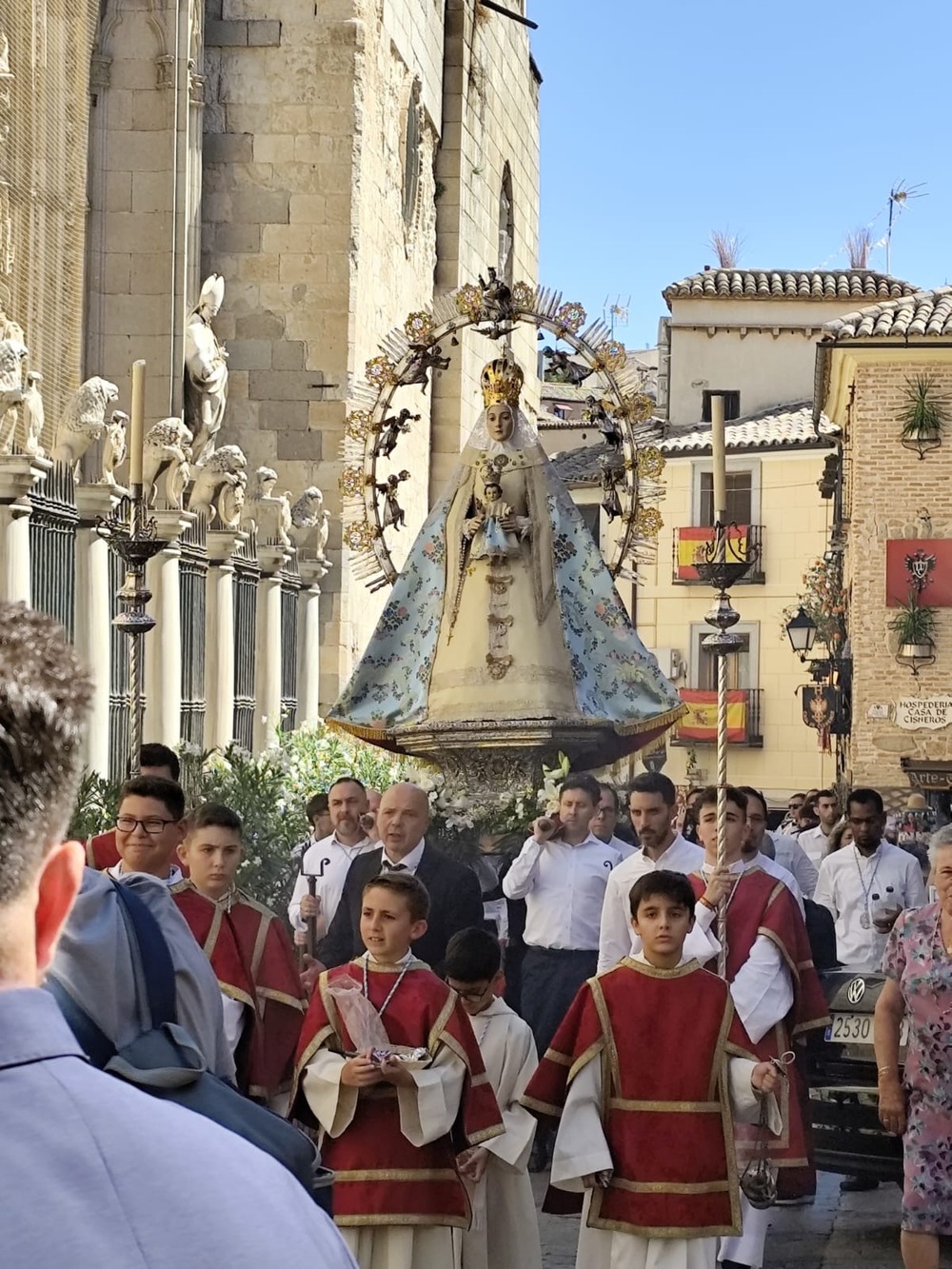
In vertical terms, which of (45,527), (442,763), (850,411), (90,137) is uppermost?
(90,137)

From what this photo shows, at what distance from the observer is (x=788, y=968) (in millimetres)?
7332

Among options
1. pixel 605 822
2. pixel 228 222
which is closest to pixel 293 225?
pixel 228 222

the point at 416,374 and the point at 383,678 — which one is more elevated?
the point at 416,374

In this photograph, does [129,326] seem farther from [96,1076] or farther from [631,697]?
[96,1076]

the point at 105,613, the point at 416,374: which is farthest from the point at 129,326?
the point at 416,374

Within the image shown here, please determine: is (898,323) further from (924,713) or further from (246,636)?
(246,636)

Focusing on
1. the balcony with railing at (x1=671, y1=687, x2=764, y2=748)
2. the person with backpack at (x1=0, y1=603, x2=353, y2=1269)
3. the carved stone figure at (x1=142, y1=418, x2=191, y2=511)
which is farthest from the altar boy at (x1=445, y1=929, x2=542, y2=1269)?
the balcony with railing at (x1=671, y1=687, x2=764, y2=748)

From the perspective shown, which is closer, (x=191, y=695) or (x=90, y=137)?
(x=191, y=695)

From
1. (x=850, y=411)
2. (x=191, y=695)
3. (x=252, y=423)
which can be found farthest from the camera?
(x=850, y=411)

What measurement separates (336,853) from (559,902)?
3.33 ft

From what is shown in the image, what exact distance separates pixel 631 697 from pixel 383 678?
1384 mm

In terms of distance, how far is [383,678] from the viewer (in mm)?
12336

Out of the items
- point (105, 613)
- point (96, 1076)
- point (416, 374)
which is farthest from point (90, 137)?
point (96, 1076)

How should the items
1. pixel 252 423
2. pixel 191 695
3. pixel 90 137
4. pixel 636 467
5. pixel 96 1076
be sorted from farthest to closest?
pixel 252 423 < pixel 90 137 < pixel 191 695 < pixel 636 467 < pixel 96 1076
